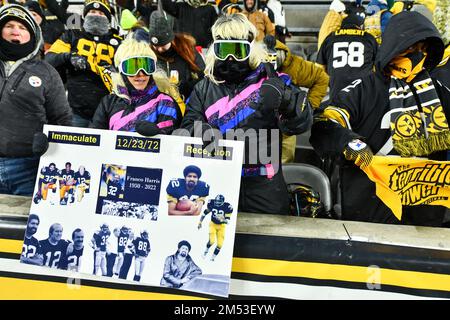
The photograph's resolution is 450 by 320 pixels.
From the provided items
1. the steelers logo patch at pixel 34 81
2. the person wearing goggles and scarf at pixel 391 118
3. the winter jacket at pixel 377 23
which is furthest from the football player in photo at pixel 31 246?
the winter jacket at pixel 377 23

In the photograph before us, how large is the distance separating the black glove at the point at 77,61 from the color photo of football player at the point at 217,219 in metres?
2.73

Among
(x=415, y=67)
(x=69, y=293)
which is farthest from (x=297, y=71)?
(x=69, y=293)

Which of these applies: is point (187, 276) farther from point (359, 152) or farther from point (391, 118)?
point (391, 118)

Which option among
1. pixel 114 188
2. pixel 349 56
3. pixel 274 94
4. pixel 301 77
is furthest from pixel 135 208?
pixel 349 56

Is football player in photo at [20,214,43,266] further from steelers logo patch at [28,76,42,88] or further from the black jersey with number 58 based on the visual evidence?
the black jersey with number 58

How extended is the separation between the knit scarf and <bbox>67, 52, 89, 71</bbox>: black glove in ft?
9.92

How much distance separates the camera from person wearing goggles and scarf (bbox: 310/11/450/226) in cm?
238

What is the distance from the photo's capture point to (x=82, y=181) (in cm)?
234

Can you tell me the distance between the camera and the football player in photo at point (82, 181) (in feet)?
7.64

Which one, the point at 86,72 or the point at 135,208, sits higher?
the point at 86,72

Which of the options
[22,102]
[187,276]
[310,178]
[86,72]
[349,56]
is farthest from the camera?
[349,56]

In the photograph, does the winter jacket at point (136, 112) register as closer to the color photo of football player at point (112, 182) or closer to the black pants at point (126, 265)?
the color photo of football player at point (112, 182)

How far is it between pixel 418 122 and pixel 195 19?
462 centimetres

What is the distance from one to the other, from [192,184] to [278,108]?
620 millimetres
